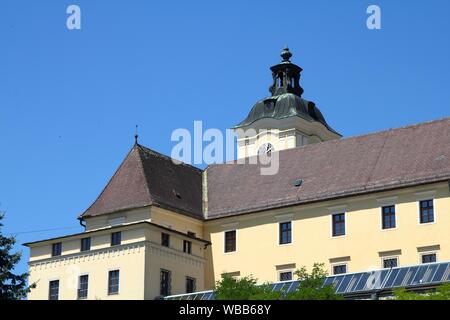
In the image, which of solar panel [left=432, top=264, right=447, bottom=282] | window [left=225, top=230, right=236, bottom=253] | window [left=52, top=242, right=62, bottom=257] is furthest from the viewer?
window [left=225, top=230, right=236, bottom=253]

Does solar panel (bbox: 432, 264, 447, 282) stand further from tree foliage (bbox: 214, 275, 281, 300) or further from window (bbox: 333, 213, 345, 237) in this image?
window (bbox: 333, 213, 345, 237)

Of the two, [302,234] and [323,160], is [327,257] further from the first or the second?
[323,160]

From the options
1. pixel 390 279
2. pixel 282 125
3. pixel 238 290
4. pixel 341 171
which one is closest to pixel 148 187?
pixel 341 171

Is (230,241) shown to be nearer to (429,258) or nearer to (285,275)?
(285,275)

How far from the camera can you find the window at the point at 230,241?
1871 inches

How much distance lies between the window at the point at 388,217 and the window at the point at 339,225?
2128mm

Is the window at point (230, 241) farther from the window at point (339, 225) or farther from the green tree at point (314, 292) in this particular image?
the green tree at point (314, 292)

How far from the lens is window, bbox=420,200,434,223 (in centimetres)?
4175

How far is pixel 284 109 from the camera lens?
6831cm

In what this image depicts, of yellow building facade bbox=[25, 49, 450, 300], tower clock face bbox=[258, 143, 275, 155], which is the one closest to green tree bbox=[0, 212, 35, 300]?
yellow building facade bbox=[25, 49, 450, 300]

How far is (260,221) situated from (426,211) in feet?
29.6

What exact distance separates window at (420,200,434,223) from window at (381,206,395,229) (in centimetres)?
144

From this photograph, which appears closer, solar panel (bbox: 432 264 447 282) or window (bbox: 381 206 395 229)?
Result: solar panel (bbox: 432 264 447 282)
